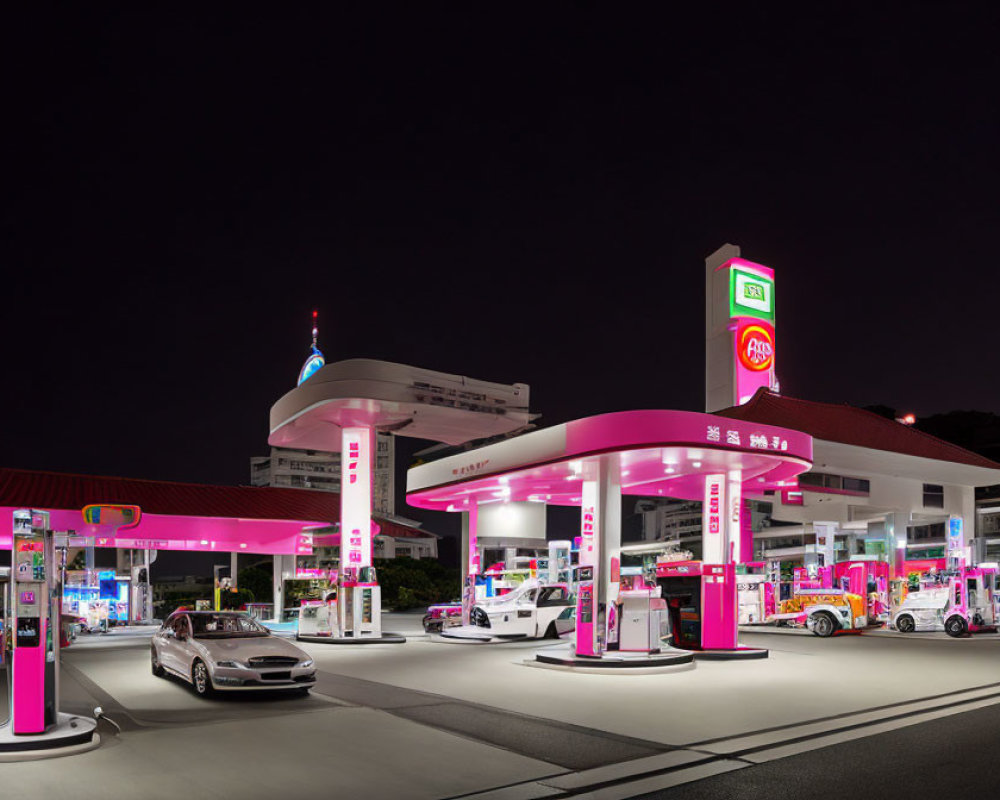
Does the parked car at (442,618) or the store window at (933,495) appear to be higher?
the store window at (933,495)

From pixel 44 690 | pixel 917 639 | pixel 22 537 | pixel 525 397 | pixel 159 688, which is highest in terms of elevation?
pixel 525 397

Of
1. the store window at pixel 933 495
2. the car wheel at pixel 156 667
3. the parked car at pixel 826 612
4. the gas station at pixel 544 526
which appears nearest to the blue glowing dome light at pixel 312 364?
the gas station at pixel 544 526

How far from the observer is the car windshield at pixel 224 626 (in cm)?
1318

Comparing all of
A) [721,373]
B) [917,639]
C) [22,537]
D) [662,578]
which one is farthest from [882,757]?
[721,373]

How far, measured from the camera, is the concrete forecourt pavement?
7590mm

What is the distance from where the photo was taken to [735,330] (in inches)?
1299

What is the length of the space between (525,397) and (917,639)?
11.7 metres

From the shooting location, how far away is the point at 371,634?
2238 centimetres

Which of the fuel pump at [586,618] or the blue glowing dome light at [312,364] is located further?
the blue glowing dome light at [312,364]

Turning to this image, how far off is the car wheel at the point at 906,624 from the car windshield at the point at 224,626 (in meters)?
19.6

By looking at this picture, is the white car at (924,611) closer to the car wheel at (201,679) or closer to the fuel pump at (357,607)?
the fuel pump at (357,607)

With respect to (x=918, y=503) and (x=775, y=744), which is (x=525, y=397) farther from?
(x=918, y=503)

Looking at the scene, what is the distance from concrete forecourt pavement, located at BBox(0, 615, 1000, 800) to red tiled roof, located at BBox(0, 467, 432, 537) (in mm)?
13204

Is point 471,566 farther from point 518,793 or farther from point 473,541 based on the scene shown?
point 518,793
